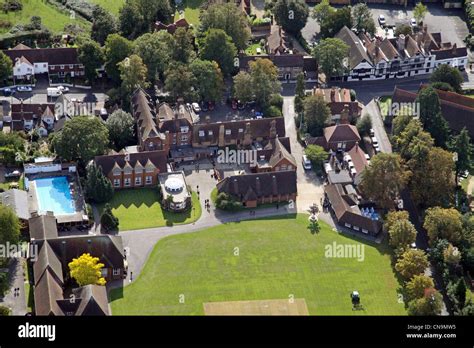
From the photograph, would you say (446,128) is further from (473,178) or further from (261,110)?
(261,110)

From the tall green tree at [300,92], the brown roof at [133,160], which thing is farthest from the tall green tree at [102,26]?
the brown roof at [133,160]

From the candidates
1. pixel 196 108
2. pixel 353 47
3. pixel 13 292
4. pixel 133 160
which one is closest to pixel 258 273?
pixel 133 160

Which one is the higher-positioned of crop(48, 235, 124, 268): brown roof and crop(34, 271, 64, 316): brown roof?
crop(48, 235, 124, 268): brown roof

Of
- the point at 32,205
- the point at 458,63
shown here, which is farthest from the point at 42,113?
the point at 458,63

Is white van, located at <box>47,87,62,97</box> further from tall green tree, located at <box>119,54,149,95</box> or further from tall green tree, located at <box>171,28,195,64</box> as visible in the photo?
tall green tree, located at <box>171,28,195,64</box>

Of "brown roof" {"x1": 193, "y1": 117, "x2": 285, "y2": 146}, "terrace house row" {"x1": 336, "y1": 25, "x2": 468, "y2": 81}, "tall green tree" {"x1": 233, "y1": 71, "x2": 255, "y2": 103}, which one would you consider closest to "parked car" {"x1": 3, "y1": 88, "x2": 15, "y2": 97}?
"brown roof" {"x1": 193, "y1": 117, "x2": 285, "y2": 146}
